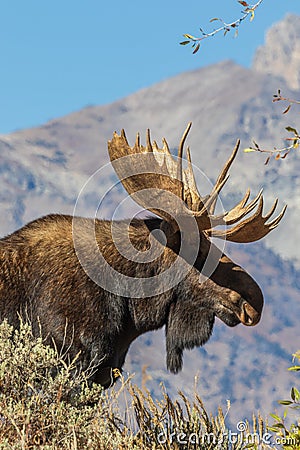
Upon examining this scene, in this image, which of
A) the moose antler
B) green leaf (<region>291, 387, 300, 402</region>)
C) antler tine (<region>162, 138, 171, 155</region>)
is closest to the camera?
green leaf (<region>291, 387, 300, 402</region>)

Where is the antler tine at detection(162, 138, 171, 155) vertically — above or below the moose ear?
above

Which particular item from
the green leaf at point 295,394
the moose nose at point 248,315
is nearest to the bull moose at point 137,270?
the moose nose at point 248,315

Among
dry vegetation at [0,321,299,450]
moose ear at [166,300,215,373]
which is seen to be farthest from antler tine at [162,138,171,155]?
dry vegetation at [0,321,299,450]

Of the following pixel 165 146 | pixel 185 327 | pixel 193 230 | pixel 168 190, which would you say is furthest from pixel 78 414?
pixel 165 146

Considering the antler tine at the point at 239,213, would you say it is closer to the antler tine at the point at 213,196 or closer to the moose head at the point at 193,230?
the moose head at the point at 193,230

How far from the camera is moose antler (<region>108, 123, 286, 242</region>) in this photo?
768 cm

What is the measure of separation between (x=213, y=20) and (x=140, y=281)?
260 cm

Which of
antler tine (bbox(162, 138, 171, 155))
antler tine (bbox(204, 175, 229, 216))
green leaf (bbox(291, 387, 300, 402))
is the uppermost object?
antler tine (bbox(162, 138, 171, 155))

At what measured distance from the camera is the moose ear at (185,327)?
7711 millimetres

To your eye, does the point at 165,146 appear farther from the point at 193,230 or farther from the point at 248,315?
the point at 248,315

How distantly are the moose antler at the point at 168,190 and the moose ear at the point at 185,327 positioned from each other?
602 mm

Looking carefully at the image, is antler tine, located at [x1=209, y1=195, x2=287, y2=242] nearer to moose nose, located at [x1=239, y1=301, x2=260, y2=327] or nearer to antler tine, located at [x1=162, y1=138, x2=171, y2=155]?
moose nose, located at [x1=239, y1=301, x2=260, y2=327]

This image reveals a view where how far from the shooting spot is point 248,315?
7.34 meters

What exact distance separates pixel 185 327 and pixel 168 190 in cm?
108
